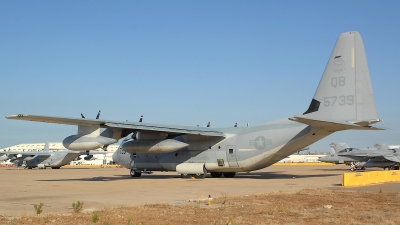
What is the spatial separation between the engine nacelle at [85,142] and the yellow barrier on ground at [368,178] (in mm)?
15009

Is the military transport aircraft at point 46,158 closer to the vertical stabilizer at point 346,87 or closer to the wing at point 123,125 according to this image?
the wing at point 123,125

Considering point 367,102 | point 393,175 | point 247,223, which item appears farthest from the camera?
point 393,175

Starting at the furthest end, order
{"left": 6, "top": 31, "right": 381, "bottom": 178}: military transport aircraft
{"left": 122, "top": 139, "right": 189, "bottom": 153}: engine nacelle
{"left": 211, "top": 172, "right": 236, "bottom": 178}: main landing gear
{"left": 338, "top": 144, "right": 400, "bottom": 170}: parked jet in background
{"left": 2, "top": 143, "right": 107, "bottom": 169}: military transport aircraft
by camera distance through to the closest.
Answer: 1. {"left": 2, "top": 143, "right": 107, "bottom": 169}: military transport aircraft
2. {"left": 338, "top": 144, "right": 400, "bottom": 170}: parked jet in background
3. {"left": 211, "top": 172, "right": 236, "bottom": 178}: main landing gear
4. {"left": 122, "top": 139, "right": 189, "bottom": 153}: engine nacelle
5. {"left": 6, "top": 31, "right": 381, "bottom": 178}: military transport aircraft

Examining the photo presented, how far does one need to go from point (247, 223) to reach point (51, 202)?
845 cm

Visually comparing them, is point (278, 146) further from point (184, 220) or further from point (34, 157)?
point (34, 157)

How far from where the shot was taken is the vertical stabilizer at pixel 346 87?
82.7 feet

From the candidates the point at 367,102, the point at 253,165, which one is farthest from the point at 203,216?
the point at 253,165

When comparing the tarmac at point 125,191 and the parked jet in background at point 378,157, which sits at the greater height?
the parked jet in background at point 378,157

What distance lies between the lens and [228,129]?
32.4 meters

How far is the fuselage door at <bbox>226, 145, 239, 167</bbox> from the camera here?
101 ft

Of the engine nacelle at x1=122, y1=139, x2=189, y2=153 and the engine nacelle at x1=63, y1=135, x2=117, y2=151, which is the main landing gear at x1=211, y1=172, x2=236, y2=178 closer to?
the engine nacelle at x1=122, y1=139, x2=189, y2=153

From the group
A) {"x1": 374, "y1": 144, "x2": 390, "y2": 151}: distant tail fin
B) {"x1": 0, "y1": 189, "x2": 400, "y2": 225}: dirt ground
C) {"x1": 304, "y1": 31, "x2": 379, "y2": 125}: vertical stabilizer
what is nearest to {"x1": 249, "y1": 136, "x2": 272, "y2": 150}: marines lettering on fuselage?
{"x1": 304, "y1": 31, "x2": 379, "y2": 125}: vertical stabilizer

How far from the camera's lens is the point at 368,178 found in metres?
24.7

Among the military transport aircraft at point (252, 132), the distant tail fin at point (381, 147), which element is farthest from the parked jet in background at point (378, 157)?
the military transport aircraft at point (252, 132)
